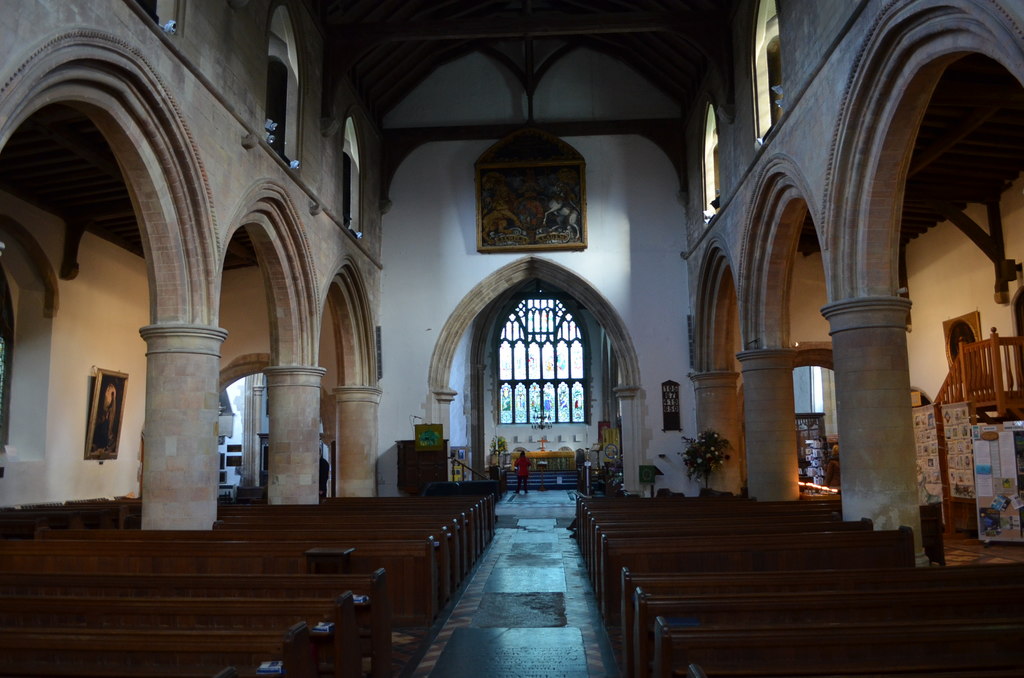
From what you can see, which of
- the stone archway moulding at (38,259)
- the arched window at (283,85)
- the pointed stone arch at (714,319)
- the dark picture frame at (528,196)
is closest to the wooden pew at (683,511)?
the pointed stone arch at (714,319)

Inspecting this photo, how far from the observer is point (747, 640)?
9.76 ft

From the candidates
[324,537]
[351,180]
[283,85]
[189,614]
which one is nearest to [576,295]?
[351,180]

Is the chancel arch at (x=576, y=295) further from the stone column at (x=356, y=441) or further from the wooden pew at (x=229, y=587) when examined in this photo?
the wooden pew at (x=229, y=587)

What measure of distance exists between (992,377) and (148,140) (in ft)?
33.3

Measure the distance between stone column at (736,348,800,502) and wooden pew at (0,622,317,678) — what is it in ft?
29.2

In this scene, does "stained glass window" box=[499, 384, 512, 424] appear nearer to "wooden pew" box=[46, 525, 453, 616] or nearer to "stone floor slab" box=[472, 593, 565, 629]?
"stone floor slab" box=[472, 593, 565, 629]

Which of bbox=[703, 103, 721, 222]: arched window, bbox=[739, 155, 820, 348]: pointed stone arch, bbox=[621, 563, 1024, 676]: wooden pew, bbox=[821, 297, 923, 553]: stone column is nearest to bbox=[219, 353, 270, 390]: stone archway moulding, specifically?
bbox=[703, 103, 721, 222]: arched window

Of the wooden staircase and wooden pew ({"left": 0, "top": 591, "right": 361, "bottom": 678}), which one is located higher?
the wooden staircase

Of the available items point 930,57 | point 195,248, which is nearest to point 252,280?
Answer: point 195,248

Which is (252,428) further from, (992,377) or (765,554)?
(765,554)

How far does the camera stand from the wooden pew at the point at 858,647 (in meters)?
2.98

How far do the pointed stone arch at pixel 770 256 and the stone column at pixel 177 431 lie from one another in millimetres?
6772

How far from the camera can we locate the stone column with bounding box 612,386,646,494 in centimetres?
1580

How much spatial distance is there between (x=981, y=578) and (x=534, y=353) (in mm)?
24757
